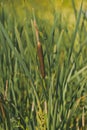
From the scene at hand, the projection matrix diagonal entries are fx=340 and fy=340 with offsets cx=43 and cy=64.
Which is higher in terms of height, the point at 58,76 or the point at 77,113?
the point at 58,76

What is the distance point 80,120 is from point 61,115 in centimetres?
15

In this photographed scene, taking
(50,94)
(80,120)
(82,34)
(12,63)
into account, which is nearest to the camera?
(50,94)

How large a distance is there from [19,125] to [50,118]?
0.38ft

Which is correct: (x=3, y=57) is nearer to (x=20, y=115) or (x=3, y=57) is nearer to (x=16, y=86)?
(x=16, y=86)

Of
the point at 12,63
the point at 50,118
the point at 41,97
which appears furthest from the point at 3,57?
the point at 50,118

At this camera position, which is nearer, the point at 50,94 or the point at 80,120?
the point at 50,94

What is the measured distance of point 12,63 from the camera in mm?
1136

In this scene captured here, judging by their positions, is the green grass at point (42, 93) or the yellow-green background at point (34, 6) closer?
the green grass at point (42, 93)

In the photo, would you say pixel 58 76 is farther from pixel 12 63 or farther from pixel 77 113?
pixel 12 63

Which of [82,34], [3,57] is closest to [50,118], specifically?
[3,57]

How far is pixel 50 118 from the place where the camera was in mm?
841

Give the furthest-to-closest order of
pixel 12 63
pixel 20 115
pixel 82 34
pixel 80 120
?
pixel 82 34, pixel 12 63, pixel 80 120, pixel 20 115

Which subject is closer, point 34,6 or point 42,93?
point 42,93

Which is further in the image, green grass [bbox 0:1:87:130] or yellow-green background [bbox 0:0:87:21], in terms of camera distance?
yellow-green background [bbox 0:0:87:21]
